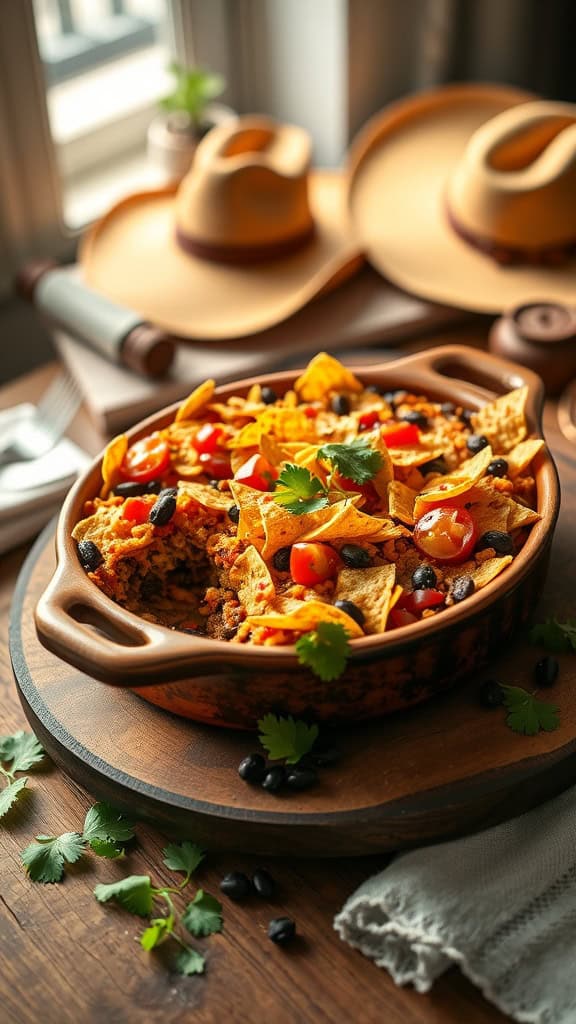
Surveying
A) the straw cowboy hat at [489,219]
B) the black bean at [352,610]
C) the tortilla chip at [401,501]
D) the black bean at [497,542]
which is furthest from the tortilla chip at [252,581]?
the straw cowboy hat at [489,219]

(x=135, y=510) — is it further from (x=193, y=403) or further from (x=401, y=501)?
(x=401, y=501)

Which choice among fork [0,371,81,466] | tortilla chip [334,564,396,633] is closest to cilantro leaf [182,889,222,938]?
tortilla chip [334,564,396,633]

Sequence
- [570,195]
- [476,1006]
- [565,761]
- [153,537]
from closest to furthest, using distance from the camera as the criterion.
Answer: [476,1006] → [565,761] → [153,537] → [570,195]

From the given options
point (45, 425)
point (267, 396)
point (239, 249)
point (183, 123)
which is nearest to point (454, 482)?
point (267, 396)

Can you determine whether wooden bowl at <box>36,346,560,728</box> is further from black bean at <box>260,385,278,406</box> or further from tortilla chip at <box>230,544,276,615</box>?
black bean at <box>260,385,278,406</box>

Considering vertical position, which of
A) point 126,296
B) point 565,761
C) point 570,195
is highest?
point 570,195

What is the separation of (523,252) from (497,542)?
1182 millimetres

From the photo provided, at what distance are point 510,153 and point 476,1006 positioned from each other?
1864 millimetres

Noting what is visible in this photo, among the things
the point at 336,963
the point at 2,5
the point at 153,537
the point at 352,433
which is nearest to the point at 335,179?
the point at 2,5

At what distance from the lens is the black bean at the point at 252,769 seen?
5.16 ft

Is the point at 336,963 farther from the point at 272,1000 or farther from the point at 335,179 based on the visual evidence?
the point at 335,179

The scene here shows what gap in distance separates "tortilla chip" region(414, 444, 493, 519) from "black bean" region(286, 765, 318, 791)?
0.41 metres

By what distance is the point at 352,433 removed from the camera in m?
1.86

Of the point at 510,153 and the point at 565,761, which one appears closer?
the point at 565,761
